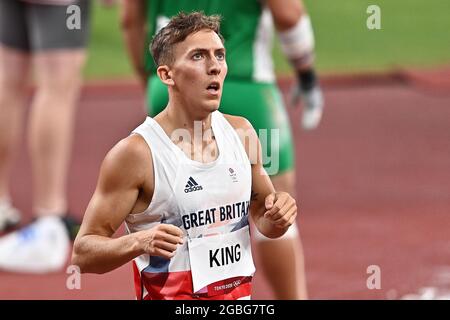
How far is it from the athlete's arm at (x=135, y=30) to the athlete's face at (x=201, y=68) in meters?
1.63

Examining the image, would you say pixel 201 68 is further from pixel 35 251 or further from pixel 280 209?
pixel 35 251

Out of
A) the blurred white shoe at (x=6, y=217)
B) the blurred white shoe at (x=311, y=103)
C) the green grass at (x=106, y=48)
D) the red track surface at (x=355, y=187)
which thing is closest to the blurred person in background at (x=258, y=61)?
the blurred white shoe at (x=311, y=103)

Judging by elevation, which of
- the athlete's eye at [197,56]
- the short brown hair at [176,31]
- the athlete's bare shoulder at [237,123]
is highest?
the short brown hair at [176,31]

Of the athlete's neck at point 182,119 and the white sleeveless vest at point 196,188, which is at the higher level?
the athlete's neck at point 182,119

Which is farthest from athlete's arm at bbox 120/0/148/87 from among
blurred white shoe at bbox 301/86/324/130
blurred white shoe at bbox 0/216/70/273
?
blurred white shoe at bbox 0/216/70/273

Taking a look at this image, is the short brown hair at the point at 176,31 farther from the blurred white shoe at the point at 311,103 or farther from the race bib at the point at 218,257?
the blurred white shoe at the point at 311,103

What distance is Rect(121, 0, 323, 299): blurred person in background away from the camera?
4.05 meters

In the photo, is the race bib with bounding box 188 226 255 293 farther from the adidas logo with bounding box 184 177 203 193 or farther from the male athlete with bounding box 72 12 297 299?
the adidas logo with bounding box 184 177 203 193

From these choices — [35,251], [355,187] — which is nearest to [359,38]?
[355,187]

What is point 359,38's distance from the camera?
11.3m

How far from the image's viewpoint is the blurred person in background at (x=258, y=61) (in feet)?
13.3

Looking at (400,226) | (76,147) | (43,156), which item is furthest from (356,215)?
(76,147)
